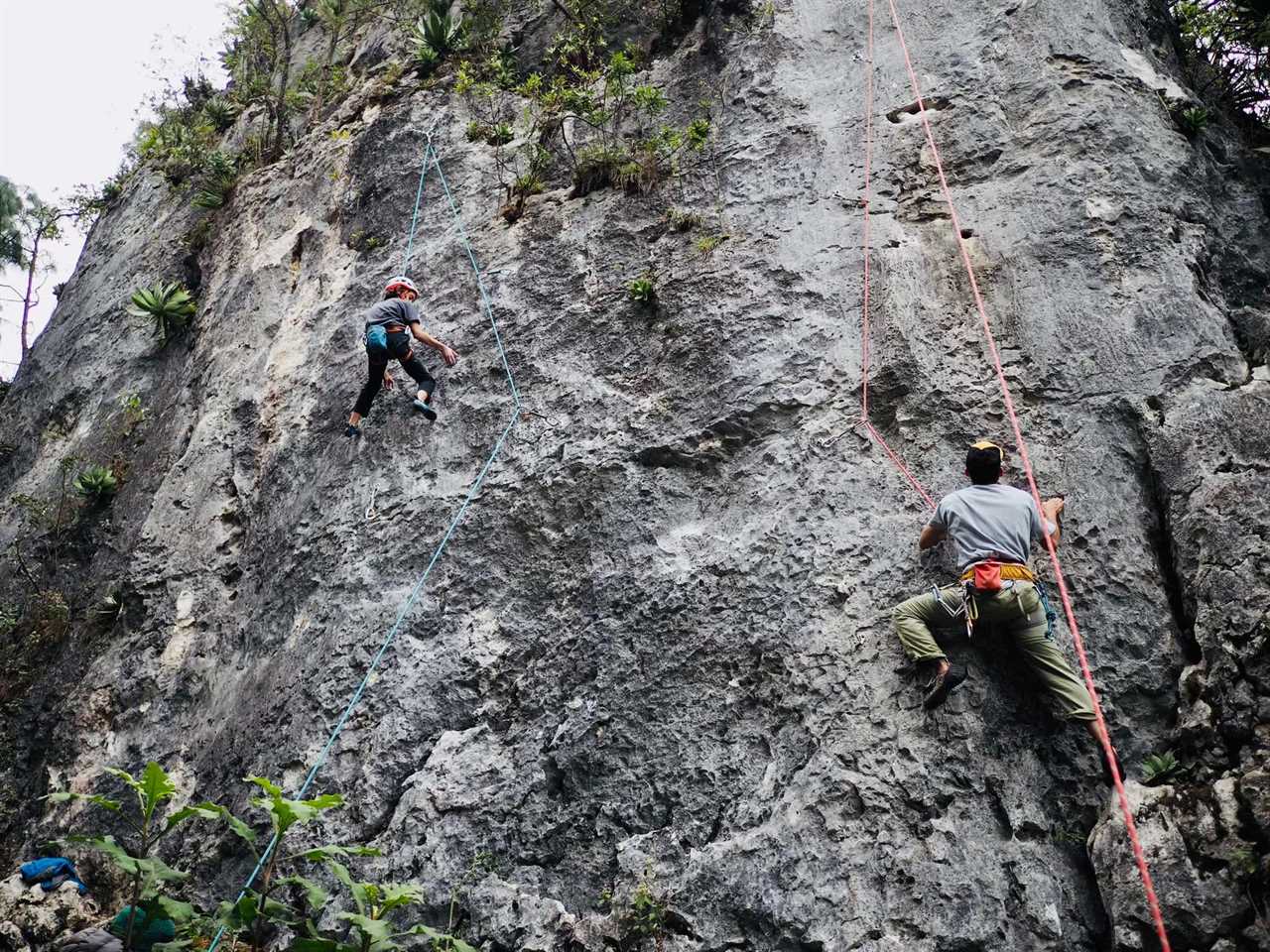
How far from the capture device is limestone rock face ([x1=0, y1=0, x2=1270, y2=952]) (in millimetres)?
4805

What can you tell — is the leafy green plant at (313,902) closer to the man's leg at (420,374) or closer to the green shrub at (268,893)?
the green shrub at (268,893)

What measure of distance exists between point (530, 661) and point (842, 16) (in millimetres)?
6262

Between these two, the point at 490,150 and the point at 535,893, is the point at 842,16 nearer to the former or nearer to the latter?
the point at 490,150

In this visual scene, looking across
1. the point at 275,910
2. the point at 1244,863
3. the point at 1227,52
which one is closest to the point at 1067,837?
the point at 1244,863

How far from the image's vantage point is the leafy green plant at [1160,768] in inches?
182

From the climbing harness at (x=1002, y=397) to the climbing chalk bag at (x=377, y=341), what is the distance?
3586 millimetres

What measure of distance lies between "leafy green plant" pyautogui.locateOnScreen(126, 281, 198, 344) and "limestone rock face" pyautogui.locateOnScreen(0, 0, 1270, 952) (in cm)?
117

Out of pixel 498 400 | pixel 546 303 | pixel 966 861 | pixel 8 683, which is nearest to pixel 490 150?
pixel 546 303

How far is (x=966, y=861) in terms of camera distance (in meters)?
4.59

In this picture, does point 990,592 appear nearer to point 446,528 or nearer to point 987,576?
point 987,576

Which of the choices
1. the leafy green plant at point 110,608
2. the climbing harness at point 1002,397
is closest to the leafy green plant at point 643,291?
the climbing harness at point 1002,397

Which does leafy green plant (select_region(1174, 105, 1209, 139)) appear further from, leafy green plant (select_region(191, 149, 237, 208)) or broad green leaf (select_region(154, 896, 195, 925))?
leafy green plant (select_region(191, 149, 237, 208))

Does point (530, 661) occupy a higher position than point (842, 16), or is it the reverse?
point (842, 16)

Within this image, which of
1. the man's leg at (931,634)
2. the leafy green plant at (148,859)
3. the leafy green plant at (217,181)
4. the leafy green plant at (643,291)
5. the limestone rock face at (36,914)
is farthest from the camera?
the leafy green plant at (217,181)
